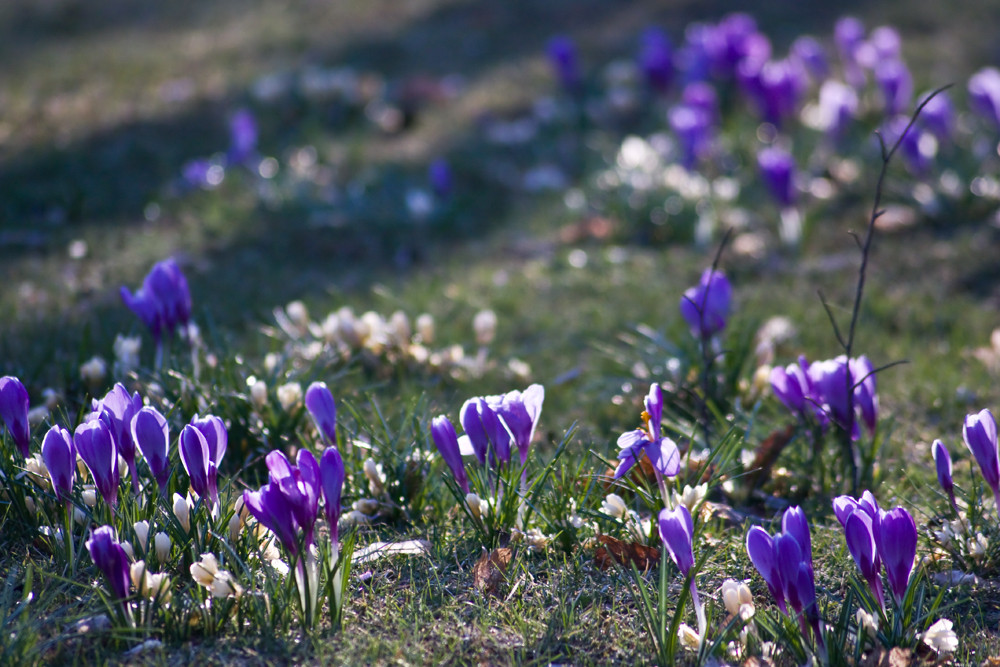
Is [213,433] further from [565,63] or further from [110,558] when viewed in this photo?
[565,63]

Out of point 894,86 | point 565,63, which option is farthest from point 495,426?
point 565,63

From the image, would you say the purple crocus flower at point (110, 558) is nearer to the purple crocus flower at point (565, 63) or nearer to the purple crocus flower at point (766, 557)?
the purple crocus flower at point (766, 557)

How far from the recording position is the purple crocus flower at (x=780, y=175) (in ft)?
15.4

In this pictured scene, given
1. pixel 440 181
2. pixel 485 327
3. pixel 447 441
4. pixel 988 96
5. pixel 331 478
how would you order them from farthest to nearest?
pixel 440 181
pixel 988 96
pixel 485 327
pixel 447 441
pixel 331 478

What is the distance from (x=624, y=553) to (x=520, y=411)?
0.48 meters

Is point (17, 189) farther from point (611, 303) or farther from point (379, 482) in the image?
point (379, 482)

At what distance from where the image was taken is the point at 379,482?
251 centimetres

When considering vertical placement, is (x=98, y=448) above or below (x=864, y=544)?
above

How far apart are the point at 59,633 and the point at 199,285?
2.73 meters

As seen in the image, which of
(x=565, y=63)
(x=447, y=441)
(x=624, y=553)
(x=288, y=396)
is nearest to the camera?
(x=447, y=441)

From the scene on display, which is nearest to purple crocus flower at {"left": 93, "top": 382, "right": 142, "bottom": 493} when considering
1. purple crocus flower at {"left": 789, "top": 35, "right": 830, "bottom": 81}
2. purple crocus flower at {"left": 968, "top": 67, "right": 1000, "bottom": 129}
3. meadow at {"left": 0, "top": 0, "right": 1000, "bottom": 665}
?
meadow at {"left": 0, "top": 0, "right": 1000, "bottom": 665}

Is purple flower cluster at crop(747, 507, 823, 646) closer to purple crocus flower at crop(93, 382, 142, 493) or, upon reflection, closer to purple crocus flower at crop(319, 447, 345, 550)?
purple crocus flower at crop(319, 447, 345, 550)

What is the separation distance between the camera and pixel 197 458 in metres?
2.03

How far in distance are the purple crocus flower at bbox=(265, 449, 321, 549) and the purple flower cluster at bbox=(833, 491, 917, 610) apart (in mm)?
1139
